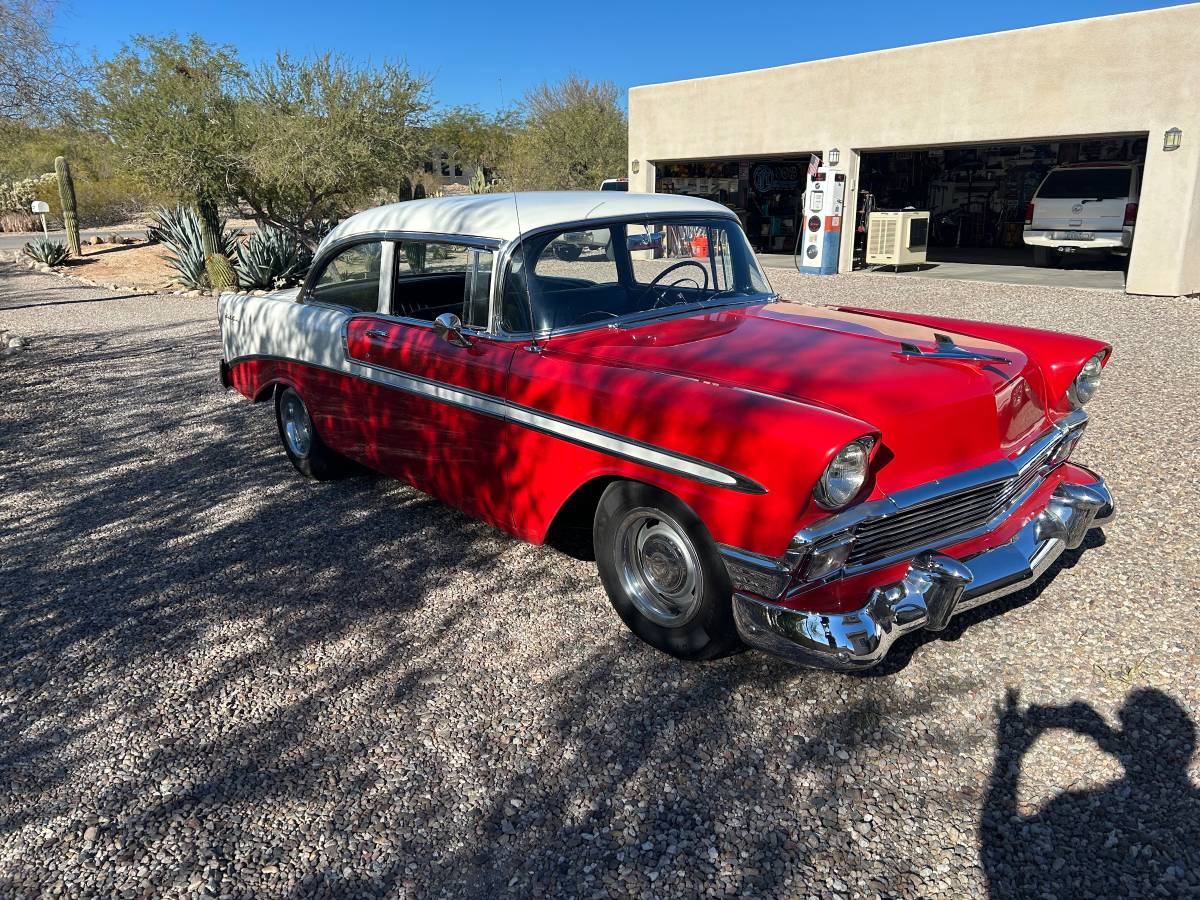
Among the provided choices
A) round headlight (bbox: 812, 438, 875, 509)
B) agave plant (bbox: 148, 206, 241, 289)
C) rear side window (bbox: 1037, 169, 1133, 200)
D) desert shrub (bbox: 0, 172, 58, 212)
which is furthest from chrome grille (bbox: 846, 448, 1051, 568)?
desert shrub (bbox: 0, 172, 58, 212)

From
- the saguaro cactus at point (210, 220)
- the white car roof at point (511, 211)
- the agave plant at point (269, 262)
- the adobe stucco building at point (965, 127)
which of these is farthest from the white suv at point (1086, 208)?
the saguaro cactus at point (210, 220)

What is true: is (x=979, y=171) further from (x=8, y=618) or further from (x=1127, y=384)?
(x=8, y=618)

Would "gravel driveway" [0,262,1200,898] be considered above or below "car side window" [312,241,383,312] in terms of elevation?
below

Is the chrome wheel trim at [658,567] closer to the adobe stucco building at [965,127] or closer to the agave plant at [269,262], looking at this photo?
the agave plant at [269,262]

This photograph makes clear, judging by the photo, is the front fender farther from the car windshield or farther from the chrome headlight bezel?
the car windshield

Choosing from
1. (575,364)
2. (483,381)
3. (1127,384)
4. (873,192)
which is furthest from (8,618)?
(873,192)

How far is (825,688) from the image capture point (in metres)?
2.97

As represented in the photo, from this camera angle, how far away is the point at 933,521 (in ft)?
9.19

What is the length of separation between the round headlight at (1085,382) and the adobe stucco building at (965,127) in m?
10.7

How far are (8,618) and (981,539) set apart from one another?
384cm

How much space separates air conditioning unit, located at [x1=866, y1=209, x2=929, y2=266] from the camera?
15930 millimetres

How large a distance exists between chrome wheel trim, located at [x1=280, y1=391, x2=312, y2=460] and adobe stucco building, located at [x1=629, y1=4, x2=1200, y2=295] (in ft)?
40.4

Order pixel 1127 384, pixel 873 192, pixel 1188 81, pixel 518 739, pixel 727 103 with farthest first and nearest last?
pixel 873 192, pixel 727 103, pixel 1188 81, pixel 1127 384, pixel 518 739

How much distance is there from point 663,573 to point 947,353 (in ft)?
4.34
